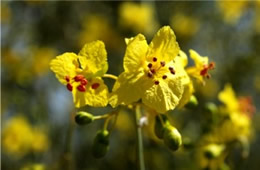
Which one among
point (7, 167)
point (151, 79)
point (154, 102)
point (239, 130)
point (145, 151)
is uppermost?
point (7, 167)

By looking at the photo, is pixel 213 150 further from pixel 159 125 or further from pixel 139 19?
pixel 139 19

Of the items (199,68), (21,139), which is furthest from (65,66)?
(21,139)

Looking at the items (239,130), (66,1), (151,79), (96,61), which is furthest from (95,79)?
(66,1)

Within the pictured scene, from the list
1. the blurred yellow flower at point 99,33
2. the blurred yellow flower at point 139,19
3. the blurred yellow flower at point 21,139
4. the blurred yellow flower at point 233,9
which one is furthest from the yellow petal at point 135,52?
the blurred yellow flower at point 99,33

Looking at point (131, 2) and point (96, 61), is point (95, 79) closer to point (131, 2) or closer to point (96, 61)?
point (96, 61)

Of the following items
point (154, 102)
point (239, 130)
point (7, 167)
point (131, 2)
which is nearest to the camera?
point (154, 102)
